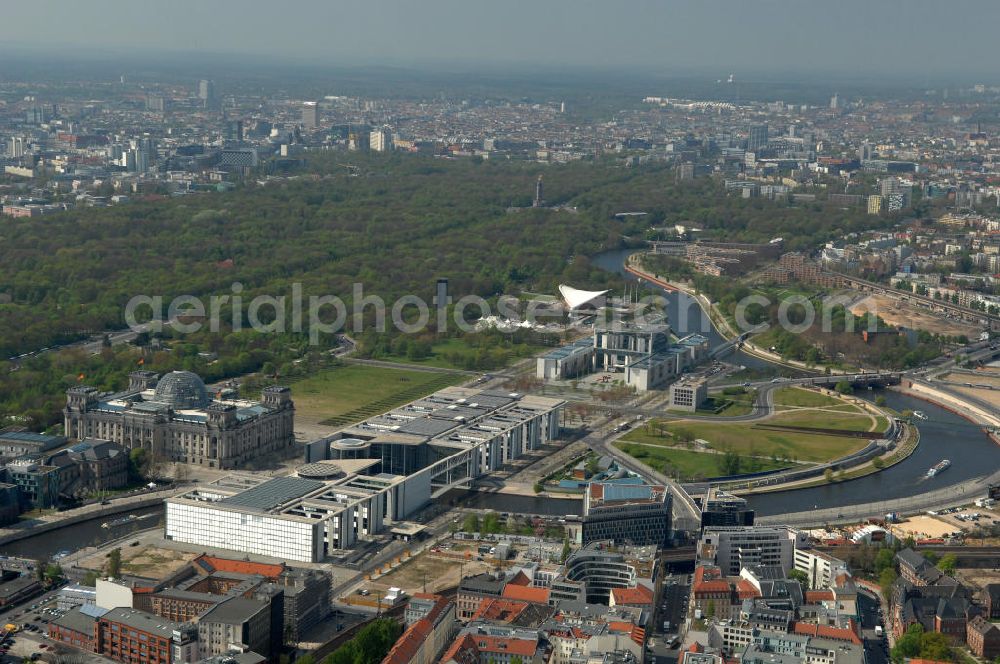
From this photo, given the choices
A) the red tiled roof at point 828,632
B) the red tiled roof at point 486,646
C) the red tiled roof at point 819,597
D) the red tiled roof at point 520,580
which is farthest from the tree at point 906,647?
the red tiled roof at point 520,580

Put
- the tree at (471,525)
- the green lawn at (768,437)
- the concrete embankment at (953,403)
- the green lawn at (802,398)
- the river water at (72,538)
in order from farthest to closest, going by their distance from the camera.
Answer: the green lawn at (802,398)
the concrete embankment at (953,403)
the green lawn at (768,437)
the tree at (471,525)
the river water at (72,538)

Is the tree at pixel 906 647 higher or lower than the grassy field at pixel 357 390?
higher

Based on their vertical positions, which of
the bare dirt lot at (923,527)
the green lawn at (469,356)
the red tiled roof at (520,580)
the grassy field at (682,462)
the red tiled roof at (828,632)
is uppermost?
the red tiled roof at (828,632)

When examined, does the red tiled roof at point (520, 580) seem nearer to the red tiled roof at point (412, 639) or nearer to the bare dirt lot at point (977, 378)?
the red tiled roof at point (412, 639)

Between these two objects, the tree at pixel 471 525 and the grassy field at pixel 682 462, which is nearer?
the tree at pixel 471 525

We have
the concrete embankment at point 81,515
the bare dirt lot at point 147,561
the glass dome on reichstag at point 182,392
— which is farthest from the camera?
the glass dome on reichstag at point 182,392

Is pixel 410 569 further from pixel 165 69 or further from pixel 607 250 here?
pixel 165 69

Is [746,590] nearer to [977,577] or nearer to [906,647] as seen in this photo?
[906,647]
